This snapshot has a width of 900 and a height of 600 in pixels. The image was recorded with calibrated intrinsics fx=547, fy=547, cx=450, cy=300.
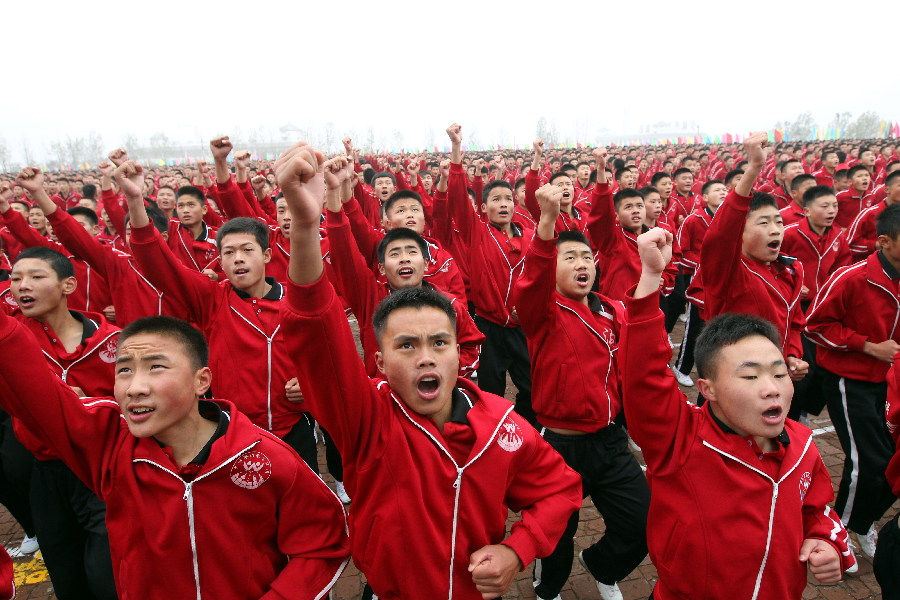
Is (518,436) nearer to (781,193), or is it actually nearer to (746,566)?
(746,566)

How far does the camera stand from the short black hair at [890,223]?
11.2 ft

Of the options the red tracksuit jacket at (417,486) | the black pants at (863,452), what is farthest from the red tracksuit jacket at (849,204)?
the red tracksuit jacket at (417,486)

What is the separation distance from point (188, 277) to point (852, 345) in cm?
420

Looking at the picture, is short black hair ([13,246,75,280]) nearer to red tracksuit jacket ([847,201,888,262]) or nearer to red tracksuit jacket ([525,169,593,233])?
red tracksuit jacket ([525,169,593,233])

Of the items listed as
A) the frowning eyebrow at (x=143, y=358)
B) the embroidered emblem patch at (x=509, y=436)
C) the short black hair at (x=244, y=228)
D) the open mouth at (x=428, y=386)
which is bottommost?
the embroidered emblem patch at (x=509, y=436)

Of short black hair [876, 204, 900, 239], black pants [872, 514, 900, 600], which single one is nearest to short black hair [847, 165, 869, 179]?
short black hair [876, 204, 900, 239]

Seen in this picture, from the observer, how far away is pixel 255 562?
1.97 m

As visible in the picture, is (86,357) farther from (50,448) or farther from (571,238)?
(571,238)

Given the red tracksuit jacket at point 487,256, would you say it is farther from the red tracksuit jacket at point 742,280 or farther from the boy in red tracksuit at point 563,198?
the red tracksuit jacket at point 742,280

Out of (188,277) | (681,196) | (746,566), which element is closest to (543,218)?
(746,566)

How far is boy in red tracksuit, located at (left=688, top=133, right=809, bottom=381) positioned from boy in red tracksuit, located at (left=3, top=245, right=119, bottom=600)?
355 centimetres

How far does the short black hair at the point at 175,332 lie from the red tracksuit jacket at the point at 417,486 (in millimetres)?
666

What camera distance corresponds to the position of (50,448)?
2115 mm

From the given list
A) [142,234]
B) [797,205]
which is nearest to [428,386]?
[142,234]
